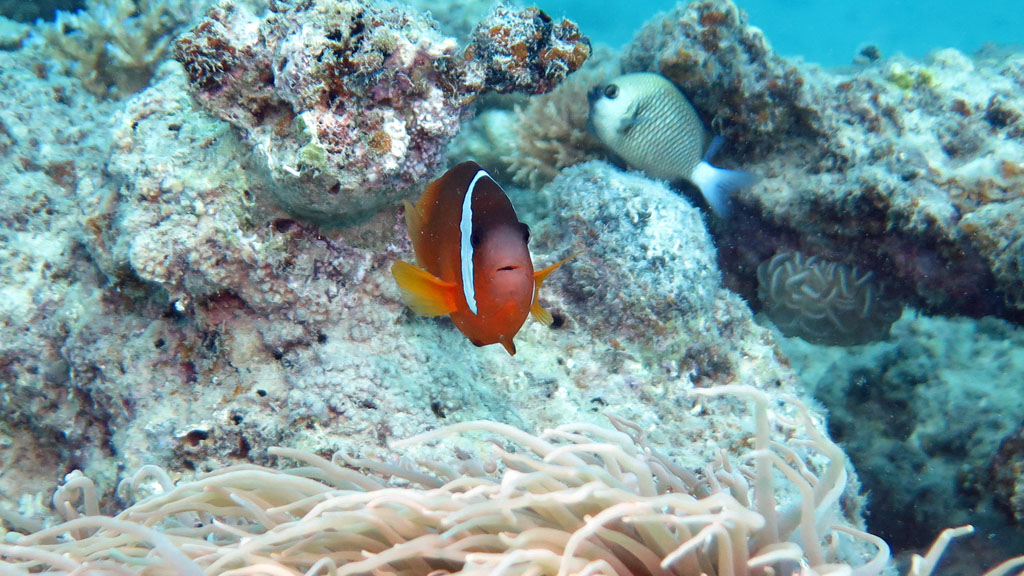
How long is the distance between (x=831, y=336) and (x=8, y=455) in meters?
5.55

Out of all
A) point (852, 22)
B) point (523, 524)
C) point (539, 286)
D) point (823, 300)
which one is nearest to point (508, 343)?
point (539, 286)

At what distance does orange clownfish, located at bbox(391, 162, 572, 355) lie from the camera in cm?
142

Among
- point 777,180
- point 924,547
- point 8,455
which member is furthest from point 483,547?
point 924,547

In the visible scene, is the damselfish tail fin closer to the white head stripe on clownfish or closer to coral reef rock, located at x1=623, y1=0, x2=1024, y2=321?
coral reef rock, located at x1=623, y1=0, x2=1024, y2=321

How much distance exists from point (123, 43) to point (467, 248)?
4.59 metres

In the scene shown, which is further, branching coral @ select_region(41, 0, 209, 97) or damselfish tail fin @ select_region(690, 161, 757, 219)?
branching coral @ select_region(41, 0, 209, 97)

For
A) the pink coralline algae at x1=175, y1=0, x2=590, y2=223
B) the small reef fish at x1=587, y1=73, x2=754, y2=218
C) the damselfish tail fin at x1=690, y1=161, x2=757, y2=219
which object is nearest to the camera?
the pink coralline algae at x1=175, y1=0, x2=590, y2=223

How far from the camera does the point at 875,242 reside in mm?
3836

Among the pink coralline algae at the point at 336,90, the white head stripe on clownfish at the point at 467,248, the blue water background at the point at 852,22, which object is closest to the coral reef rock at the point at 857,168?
the pink coralline algae at the point at 336,90

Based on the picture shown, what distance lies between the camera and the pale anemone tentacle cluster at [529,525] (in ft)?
3.65

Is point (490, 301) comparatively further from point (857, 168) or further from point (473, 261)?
point (857, 168)

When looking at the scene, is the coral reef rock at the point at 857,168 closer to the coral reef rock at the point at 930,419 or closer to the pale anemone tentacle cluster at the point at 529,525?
the coral reef rock at the point at 930,419

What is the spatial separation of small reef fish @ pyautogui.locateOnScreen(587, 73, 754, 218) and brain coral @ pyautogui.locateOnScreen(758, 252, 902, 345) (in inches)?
29.7

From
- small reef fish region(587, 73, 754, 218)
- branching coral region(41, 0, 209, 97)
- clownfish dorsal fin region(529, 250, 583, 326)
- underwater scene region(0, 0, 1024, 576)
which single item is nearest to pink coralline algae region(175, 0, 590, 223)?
underwater scene region(0, 0, 1024, 576)
